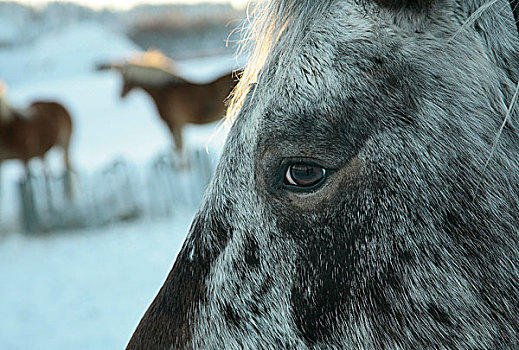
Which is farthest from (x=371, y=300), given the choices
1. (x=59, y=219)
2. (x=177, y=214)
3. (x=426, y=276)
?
(x=59, y=219)

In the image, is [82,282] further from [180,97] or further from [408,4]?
[408,4]

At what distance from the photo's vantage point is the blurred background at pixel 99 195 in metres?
4.33

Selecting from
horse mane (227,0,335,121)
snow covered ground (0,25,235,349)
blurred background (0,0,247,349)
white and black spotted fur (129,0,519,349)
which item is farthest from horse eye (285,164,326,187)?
snow covered ground (0,25,235,349)

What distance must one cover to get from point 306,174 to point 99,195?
22.1 feet

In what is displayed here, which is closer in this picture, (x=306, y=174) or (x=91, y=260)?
(x=306, y=174)

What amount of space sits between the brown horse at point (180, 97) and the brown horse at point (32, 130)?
57.4 inches

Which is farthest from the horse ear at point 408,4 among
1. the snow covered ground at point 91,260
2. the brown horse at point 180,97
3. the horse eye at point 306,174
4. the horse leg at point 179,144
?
the horse leg at point 179,144

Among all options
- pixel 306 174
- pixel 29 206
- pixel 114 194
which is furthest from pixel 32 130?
pixel 306 174

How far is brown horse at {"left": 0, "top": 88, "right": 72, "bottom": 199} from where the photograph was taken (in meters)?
6.77

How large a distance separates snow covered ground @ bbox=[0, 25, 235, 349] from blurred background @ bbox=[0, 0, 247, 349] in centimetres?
2

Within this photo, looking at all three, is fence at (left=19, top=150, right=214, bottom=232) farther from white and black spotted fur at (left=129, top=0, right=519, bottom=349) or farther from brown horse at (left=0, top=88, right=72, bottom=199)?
white and black spotted fur at (left=129, top=0, right=519, bottom=349)

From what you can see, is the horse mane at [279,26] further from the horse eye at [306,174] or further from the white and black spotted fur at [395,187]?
the horse eye at [306,174]

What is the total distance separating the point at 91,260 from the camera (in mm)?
5699

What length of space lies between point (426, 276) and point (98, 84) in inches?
539
